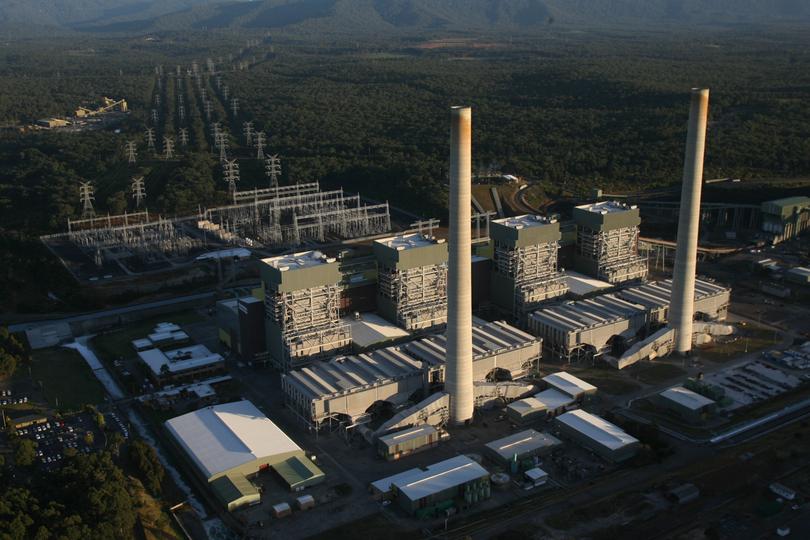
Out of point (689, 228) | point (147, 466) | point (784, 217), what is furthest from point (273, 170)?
point (147, 466)

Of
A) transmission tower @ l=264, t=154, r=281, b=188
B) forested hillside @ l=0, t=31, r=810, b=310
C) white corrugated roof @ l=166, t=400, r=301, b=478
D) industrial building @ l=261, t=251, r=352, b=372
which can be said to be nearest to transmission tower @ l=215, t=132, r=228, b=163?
forested hillside @ l=0, t=31, r=810, b=310

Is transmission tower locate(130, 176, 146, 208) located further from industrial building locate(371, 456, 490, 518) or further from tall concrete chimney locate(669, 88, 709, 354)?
industrial building locate(371, 456, 490, 518)

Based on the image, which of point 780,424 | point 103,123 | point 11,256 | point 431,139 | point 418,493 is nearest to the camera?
point 418,493

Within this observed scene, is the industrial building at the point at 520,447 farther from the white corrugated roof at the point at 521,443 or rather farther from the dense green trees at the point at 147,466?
the dense green trees at the point at 147,466

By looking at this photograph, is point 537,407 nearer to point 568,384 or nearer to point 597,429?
point 568,384

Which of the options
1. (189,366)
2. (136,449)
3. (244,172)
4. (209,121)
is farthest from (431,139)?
(136,449)

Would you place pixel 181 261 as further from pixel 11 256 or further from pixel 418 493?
pixel 418 493
